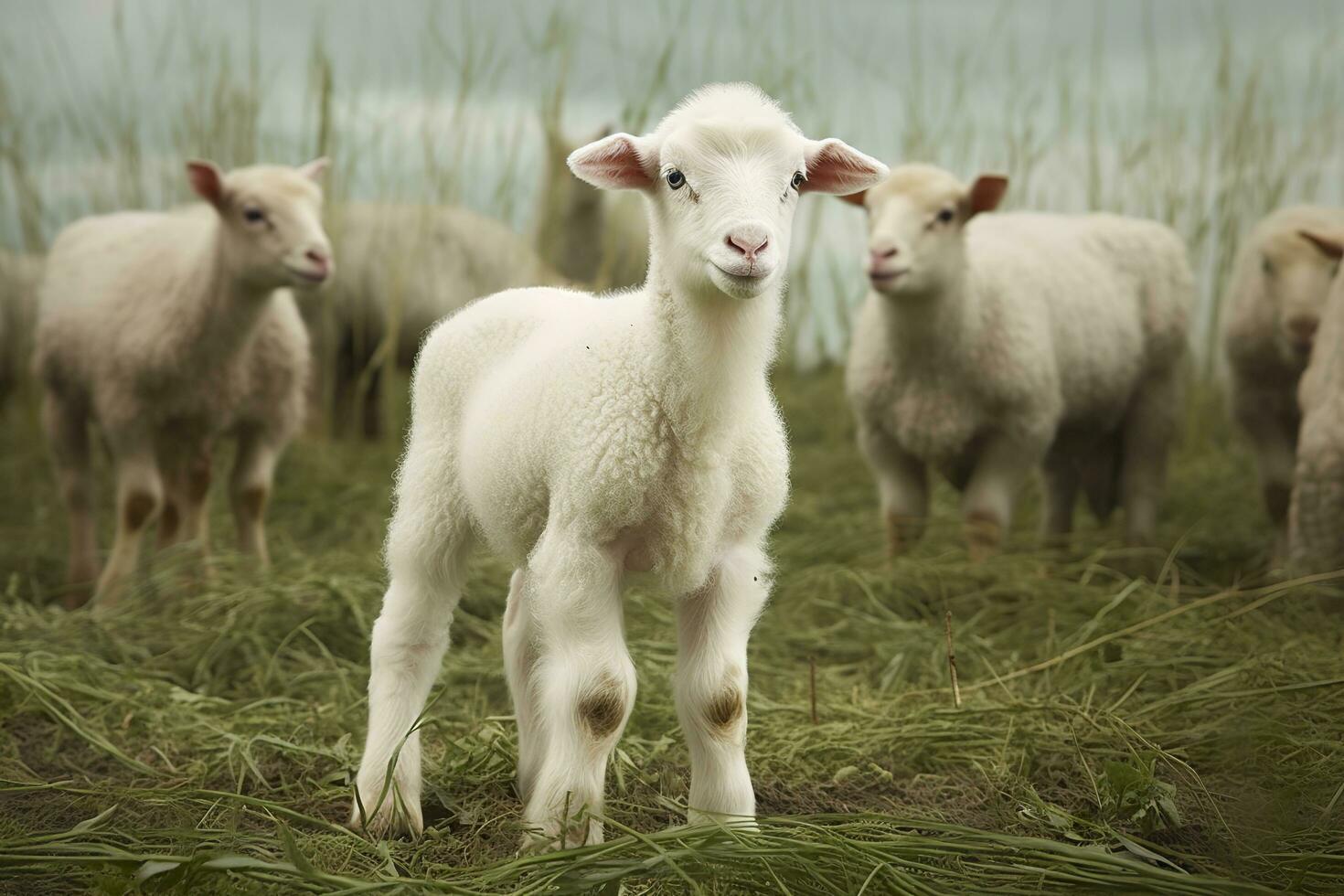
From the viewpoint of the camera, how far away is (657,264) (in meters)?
2.89

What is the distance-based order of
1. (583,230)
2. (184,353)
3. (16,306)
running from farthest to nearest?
1. (583,230)
2. (16,306)
3. (184,353)

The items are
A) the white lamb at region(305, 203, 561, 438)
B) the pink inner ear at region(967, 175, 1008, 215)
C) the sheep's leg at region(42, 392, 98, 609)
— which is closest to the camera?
the pink inner ear at region(967, 175, 1008, 215)

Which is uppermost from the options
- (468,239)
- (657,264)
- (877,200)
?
(657,264)

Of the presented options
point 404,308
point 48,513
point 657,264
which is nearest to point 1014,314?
point 657,264

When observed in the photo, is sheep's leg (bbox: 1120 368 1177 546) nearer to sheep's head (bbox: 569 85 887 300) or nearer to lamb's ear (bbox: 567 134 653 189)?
sheep's head (bbox: 569 85 887 300)

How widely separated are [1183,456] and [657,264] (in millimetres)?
7073

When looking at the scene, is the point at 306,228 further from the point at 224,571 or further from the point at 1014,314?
the point at 1014,314

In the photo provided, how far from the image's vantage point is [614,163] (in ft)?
9.41

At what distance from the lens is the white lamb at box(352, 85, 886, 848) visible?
9.00ft

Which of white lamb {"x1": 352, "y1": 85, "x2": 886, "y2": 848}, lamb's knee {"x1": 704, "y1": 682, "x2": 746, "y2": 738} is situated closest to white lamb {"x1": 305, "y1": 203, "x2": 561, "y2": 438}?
white lamb {"x1": 352, "y1": 85, "x2": 886, "y2": 848}

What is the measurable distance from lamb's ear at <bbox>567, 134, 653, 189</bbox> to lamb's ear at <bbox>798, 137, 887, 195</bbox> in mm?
349

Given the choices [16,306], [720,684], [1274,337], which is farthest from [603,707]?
[16,306]

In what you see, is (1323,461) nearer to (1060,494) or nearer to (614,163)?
(1060,494)

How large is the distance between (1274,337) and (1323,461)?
5.17 feet
